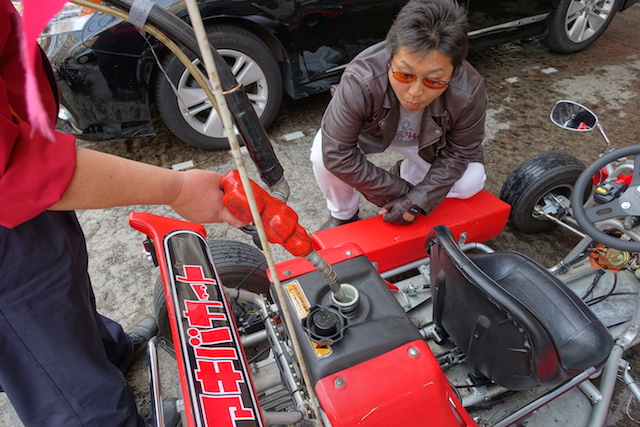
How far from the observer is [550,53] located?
438 centimetres

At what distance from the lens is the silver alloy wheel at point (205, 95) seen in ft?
9.12

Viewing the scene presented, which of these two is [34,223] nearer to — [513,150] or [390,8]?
[390,8]

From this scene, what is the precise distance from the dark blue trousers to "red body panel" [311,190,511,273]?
972 mm

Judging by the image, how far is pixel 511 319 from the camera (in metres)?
1.17

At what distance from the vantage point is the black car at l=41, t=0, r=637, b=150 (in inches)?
96.9

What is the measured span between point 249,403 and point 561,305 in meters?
1.11

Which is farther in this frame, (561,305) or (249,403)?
(561,305)

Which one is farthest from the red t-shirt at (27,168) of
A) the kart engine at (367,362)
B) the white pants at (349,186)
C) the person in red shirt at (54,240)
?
the white pants at (349,186)

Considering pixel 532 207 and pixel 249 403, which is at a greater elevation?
pixel 249 403

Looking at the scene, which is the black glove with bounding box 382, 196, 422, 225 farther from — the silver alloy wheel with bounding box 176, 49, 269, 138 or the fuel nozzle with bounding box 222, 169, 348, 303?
the silver alloy wheel with bounding box 176, 49, 269, 138

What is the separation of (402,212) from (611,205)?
0.81m

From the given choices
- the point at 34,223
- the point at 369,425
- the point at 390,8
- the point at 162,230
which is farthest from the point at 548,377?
the point at 390,8

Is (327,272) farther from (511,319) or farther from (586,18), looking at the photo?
(586,18)

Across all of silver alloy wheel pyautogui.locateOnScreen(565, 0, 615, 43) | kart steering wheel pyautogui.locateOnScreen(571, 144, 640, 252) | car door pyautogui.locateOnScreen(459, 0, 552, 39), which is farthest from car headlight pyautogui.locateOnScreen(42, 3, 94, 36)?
silver alloy wheel pyautogui.locateOnScreen(565, 0, 615, 43)
